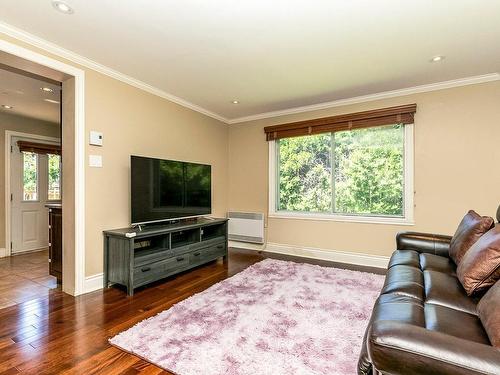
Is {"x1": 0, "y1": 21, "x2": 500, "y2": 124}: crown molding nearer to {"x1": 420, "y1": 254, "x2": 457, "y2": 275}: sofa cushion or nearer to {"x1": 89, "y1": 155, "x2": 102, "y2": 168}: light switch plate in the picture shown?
{"x1": 89, "y1": 155, "x2": 102, "y2": 168}: light switch plate

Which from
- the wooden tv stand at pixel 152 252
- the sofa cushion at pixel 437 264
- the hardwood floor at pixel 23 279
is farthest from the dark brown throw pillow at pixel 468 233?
the hardwood floor at pixel 23 279

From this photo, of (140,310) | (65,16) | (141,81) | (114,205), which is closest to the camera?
(65,16)

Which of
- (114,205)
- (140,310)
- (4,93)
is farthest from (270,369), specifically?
(4,93)

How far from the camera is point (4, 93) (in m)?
3.72

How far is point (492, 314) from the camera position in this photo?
1.12m

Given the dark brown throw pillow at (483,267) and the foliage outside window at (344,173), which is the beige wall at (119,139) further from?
the dark brown throw pillow at (483,267)

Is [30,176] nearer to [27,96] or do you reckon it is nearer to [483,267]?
[27,96]

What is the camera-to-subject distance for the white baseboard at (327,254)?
3834mm

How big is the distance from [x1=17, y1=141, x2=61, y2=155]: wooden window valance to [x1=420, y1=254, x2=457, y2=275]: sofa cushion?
5991 millimetres

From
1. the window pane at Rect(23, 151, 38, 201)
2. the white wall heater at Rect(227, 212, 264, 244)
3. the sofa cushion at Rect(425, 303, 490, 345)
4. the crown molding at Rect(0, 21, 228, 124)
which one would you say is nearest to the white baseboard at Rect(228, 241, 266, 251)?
the white wall heater at Rect(227, 212, 264, 244)

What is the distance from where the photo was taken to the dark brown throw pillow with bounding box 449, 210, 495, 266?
6.69 ft

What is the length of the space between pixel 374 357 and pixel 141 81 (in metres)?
3.55

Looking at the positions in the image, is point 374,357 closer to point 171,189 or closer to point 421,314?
point 421,314

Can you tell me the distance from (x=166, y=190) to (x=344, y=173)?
261cm
